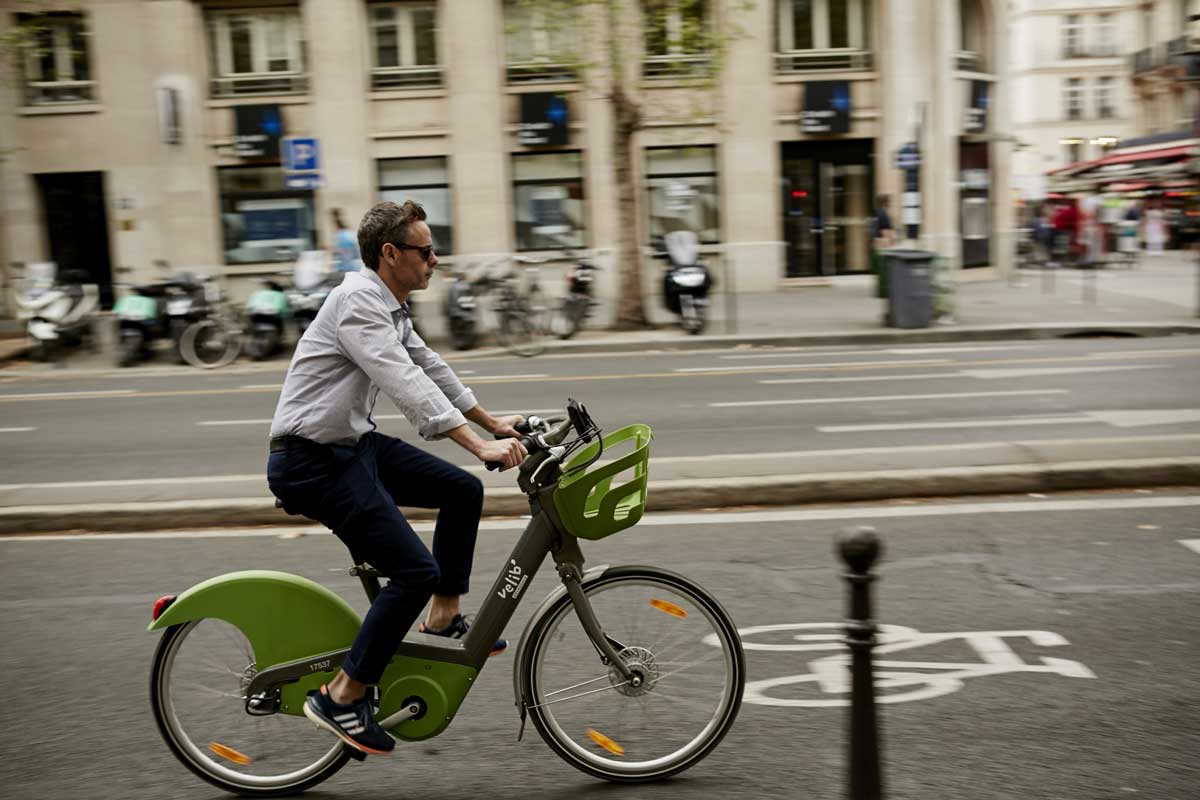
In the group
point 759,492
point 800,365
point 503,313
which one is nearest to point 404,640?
point 759,492

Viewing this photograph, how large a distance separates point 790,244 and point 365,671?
24039mm

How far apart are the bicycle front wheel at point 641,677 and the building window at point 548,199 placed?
74.9 feet

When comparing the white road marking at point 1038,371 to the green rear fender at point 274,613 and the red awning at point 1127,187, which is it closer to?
the green rear fender at point 274,613

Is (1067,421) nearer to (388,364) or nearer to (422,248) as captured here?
(422,248)

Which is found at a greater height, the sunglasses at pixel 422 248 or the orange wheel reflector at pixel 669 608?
the sunglasses at pixel 422 248

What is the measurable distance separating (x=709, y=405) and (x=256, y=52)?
18658mm

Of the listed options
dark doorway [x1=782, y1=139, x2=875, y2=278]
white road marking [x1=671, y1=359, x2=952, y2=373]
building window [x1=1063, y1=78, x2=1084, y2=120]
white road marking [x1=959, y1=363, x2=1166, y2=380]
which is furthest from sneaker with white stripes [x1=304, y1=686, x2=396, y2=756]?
building window [x1=1063, y1=78, x2=1084, y2=120]

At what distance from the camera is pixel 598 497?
369 cm

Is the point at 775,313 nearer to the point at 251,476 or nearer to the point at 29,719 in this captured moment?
the point at 251,476

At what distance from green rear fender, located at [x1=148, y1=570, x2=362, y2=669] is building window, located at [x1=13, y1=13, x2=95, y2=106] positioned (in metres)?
25.6

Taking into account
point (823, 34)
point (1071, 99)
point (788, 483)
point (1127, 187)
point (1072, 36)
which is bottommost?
point (788, 483)

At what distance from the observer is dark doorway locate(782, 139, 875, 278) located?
26.7 metres

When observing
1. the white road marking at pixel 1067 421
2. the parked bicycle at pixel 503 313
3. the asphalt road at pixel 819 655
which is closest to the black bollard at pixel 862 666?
the asphalt road at pixel 819 655

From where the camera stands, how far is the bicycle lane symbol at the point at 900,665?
14.6 feet
